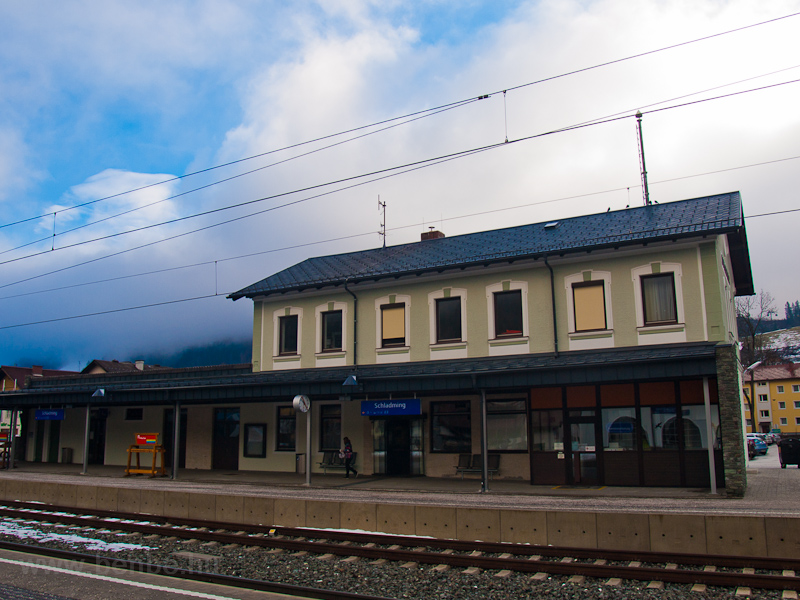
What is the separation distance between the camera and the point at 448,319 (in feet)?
70.2

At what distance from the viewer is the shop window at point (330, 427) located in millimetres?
23453

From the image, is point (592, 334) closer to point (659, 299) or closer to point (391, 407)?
point (659, 299)

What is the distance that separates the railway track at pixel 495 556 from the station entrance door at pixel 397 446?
9569 millimetres

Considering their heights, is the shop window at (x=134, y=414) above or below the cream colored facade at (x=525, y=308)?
below

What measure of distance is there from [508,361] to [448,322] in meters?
2.82

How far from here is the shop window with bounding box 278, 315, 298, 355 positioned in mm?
24422

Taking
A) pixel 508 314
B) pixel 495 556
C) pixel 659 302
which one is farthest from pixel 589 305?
pixel 495 556

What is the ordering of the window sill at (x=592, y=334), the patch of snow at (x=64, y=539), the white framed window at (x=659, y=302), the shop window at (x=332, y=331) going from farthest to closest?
the shop window at (x=332, y=331) < the window sill at (x=592, y=334) < the white framed window at (x=659, y=302) < the patch of snow at (x=64, y=539)

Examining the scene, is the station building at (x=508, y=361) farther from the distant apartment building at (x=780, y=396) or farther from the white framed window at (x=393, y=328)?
the distant apartment building at (x=780, y=396)

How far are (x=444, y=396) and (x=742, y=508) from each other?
33.5ft

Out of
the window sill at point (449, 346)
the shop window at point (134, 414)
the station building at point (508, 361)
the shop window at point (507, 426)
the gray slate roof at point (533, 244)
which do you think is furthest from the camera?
the shop window at point (134, 414)

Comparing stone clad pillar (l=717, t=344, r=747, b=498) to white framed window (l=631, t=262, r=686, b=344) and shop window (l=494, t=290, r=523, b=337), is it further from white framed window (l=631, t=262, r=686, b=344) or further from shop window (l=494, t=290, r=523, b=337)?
shop window (l=494, t=290, r=523, b=337)

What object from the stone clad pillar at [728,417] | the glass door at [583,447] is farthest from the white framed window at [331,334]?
the stone clad pillar at [728,417]

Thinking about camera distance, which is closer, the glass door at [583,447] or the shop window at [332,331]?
the glass door at [583,447]
